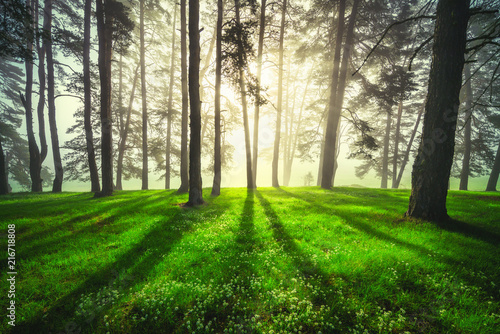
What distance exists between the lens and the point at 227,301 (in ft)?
9.94

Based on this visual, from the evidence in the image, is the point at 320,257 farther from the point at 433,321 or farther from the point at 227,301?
the point at 227,301

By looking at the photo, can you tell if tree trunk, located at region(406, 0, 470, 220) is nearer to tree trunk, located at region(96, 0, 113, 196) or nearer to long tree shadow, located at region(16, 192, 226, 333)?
long tree shadow, located at region(16, 192, 226, 333)

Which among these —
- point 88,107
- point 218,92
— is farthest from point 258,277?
point 88,107

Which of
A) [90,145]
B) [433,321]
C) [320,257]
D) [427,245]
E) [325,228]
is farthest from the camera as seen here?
[90,145]

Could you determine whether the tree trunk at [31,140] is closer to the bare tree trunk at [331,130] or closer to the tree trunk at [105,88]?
the tree trunk at [105,88]

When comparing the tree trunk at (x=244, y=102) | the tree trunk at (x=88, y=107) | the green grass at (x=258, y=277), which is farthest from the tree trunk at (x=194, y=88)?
the tree trunk at (x=88, y=107)

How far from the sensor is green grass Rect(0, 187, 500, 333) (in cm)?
259

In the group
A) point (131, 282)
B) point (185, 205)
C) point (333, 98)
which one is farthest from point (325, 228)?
point (333, 98)

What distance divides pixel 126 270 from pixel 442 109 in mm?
9688

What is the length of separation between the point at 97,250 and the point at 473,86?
40408mm

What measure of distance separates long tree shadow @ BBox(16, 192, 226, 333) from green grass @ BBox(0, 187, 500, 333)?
0.02 m

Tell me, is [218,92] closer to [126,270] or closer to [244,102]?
[244,102]

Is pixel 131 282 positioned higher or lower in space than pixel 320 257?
lower

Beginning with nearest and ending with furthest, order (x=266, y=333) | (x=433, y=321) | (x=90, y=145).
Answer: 1. (x=266, y=333)
2. (x=433, y=321)
3. (x=90, y=145)
